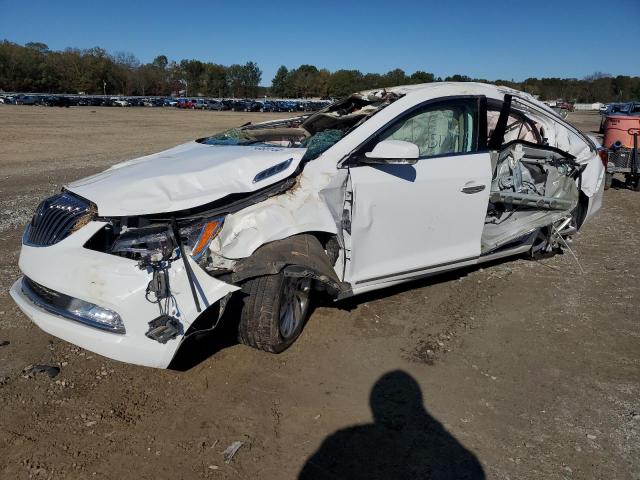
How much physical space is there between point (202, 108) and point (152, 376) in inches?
2800

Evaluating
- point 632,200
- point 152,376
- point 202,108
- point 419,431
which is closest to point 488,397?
point 419,431

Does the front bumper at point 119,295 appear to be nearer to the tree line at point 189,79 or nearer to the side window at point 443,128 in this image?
the side window at point 443,128

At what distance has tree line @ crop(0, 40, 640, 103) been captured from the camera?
9462 cm

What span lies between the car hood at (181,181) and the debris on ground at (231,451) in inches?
53.4

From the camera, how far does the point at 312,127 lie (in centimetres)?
509

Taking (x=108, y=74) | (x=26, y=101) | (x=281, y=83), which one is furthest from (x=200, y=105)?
(x=281, y=83)

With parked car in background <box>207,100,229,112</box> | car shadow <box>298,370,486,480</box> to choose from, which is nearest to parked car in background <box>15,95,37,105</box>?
parked car in background <box>207,100,229,112</box>

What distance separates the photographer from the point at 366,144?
12.0 feet

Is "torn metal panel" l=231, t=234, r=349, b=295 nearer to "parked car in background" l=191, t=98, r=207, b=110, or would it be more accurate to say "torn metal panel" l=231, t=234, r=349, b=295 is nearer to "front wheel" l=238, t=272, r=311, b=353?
"front wheel" l=238, t=272, r=311, b=353

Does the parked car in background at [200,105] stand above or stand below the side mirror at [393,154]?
above

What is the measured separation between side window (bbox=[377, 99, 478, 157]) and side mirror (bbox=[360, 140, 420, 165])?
0.50 metres

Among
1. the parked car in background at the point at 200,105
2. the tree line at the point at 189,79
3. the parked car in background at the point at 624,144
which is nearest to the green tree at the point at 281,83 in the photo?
the tree line at the point at 189,79

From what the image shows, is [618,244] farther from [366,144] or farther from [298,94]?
[298,94]

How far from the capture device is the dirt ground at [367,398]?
2518 millimetres
